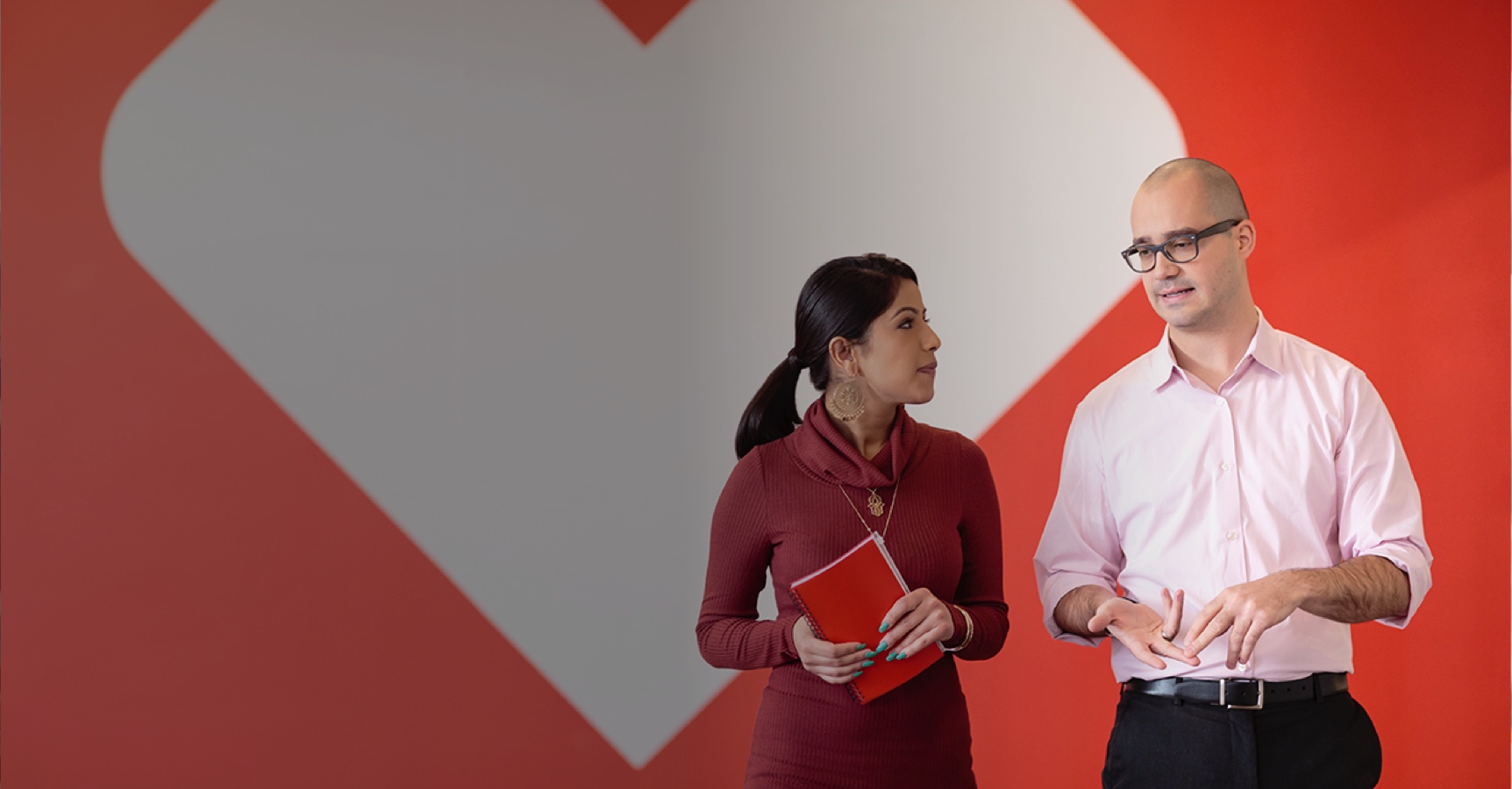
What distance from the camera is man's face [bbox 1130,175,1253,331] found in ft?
6.12

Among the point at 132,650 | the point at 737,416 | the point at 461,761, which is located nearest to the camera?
the point at 132,650

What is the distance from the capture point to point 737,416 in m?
3.24

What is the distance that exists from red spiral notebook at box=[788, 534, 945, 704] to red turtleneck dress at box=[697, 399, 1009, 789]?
0.06 meters

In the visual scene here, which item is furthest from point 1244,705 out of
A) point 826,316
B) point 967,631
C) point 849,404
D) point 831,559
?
point 826,316

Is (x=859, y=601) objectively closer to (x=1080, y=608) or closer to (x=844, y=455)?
(x=844, y=455)

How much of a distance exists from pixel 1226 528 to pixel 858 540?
23.9 inches

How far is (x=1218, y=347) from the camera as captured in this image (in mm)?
1932

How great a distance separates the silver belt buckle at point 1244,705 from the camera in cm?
177

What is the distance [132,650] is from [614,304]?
1.53 meters

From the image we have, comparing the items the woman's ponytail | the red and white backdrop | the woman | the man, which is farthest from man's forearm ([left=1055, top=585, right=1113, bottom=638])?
the red and white backdrop

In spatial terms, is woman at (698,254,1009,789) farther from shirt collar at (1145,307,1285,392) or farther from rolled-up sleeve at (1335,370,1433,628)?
rolled-up sleeve at (1335,370,1433,628)

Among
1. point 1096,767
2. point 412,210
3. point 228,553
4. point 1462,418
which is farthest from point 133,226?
point 1462,418

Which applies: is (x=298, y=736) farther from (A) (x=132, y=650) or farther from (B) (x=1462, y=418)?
(B) (x=1462, y=418)

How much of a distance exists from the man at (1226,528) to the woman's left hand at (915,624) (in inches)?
10.1
